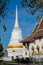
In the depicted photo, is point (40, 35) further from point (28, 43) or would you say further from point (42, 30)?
point (28, 43)

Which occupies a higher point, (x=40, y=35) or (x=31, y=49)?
(x=40, y=35)

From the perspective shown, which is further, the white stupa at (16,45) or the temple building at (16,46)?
the white stupa at (16,45)

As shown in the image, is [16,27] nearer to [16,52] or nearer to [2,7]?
[16,52]

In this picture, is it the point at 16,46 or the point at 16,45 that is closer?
the point at 16,46

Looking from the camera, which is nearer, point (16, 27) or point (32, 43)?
point (32, 43)

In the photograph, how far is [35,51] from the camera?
40.1m

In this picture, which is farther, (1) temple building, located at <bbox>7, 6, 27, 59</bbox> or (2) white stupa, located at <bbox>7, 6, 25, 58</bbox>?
(2) white stupa, located at <bbox>7, 6, 25, 58</bbox>

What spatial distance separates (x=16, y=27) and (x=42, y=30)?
1203 inches

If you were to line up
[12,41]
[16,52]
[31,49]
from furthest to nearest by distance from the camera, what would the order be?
[12,41] < [16,52] < [31,49]

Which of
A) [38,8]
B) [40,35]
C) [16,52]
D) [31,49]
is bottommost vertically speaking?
[16,52]

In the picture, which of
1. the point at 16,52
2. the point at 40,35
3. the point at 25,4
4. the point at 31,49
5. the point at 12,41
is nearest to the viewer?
the point at 25,4

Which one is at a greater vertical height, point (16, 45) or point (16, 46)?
point (16, 45)

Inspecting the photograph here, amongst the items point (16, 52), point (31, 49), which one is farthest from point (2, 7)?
point (16, 52)

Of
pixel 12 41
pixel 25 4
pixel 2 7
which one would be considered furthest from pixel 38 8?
pixel 12 41
